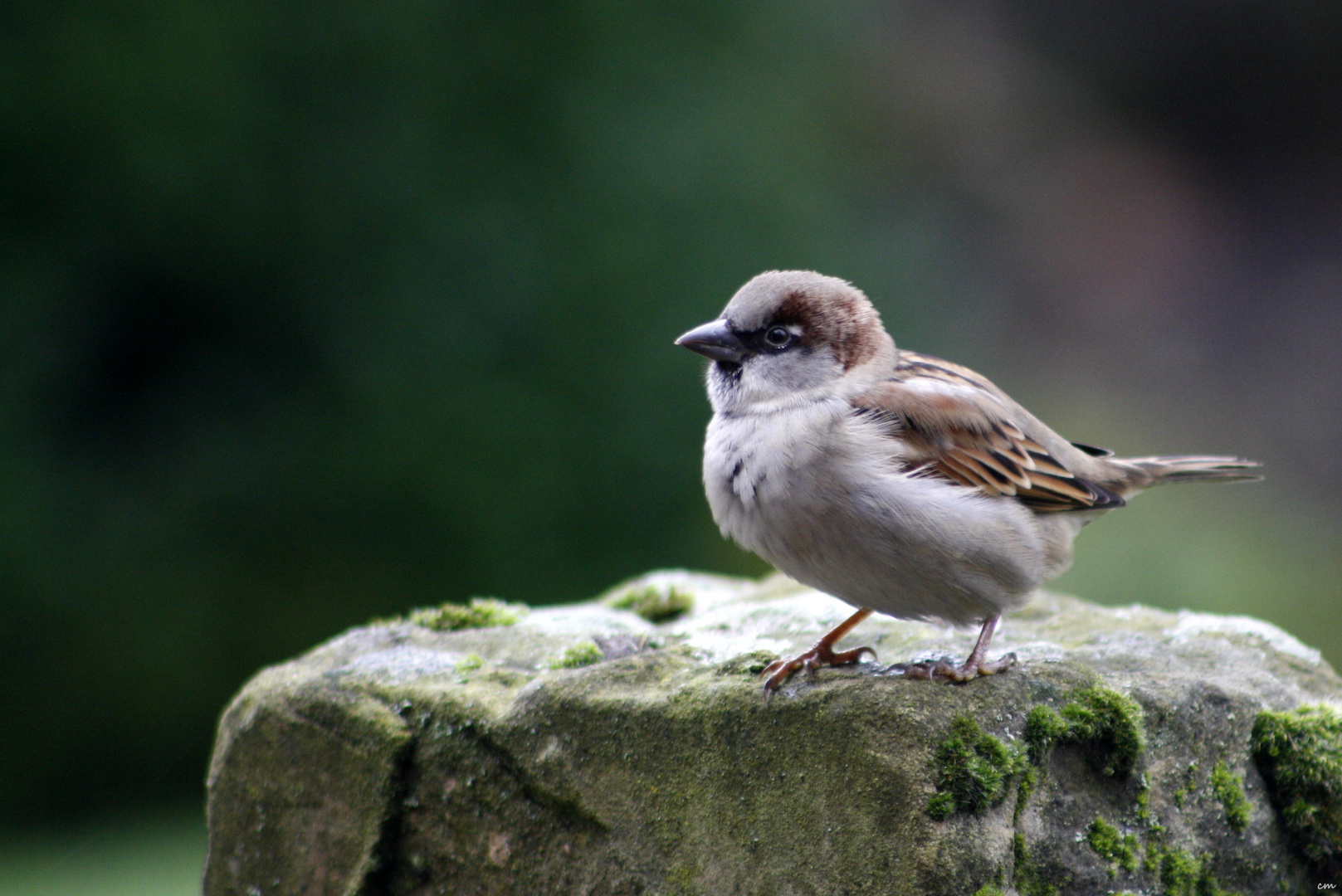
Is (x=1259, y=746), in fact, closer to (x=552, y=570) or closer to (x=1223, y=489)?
(x=552, y=570)

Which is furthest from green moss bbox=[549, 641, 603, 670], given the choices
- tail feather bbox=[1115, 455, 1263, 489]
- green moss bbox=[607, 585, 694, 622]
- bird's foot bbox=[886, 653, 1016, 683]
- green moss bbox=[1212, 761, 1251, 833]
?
tail feather bbox=[1115, 455, 1263, 489]

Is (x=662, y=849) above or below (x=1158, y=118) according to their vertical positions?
below

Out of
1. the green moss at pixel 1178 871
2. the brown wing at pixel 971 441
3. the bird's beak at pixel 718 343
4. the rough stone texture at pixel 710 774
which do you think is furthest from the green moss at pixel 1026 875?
the bird's beak at pixel 718 343

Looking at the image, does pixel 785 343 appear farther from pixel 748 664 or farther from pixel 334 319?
pixel 334 319

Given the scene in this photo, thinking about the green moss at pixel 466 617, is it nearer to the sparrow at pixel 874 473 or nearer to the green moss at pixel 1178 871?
the sparrow at pixel 874 473

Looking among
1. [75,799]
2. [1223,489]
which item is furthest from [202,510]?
[1223,489]

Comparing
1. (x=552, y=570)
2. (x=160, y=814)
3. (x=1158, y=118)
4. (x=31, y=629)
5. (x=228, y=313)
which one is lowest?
(x=160, y=814)

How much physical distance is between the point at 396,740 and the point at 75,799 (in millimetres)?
4790

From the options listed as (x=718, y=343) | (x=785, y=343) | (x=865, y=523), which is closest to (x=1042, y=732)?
(x=865, y=523)

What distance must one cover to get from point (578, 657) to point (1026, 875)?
63.1 inches

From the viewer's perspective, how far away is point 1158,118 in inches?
600

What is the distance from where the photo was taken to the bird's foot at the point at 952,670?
10.6 feet

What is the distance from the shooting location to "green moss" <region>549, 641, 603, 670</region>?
12.7 feet

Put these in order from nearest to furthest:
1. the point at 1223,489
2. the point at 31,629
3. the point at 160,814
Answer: the point at 31,629 < the point at 160,814 < the point at 1223,489
